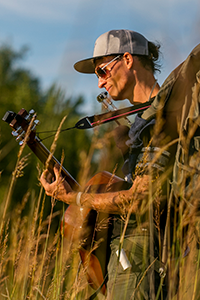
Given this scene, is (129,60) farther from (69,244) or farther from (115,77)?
(69,244)

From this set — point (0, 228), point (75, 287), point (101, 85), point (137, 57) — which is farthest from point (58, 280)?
point (137, 57)

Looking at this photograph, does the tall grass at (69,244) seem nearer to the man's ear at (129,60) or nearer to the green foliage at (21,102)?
the man's ear at (129,60)

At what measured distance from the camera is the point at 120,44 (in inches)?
69.8

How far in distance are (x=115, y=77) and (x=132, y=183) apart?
0.62 meters

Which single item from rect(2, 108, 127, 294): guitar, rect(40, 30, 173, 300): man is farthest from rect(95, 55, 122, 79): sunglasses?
rect(2, 108, 127, 294): guitar

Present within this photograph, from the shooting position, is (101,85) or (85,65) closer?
(101,85)

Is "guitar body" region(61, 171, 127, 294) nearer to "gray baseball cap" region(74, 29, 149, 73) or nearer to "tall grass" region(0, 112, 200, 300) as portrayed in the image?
"tall grass" region(0, 112, 200, 300)

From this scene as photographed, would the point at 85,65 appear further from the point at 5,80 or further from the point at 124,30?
the point at 5,80

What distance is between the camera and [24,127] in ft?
5.50

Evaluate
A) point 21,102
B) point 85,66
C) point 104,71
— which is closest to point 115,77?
point 104,71

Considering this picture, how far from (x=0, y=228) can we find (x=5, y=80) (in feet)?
35.2

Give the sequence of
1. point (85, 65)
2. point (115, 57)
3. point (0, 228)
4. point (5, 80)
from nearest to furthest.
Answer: point (0, 228) → point (115, 57) → point (85, 65) → point (5, 80)

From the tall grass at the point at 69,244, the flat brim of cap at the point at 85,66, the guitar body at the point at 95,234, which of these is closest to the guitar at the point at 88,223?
the guitar body at the point at 95,234

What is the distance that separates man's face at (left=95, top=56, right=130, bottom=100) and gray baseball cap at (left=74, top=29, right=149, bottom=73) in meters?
0.04
